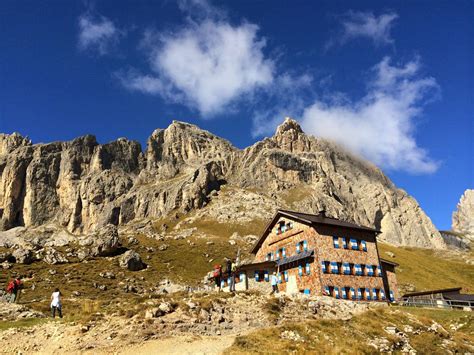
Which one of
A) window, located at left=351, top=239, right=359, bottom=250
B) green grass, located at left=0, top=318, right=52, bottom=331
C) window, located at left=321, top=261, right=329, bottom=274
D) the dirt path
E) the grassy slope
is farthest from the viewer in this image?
window, located at left=351, top=239, right=359, bottom=250

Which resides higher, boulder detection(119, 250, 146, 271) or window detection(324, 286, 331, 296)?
boulder detection(119, 250, 146, 271)

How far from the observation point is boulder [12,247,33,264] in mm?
76438

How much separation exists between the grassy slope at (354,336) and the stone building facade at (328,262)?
10.3 m

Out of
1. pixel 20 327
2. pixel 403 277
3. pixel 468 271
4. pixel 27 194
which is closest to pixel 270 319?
pixel 20 327

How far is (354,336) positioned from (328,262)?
1808 cm

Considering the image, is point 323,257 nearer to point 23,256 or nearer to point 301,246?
point 301,246

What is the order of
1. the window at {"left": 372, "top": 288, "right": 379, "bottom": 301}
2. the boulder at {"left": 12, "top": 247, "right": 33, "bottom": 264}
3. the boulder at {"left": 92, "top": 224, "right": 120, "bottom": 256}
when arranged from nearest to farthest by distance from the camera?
the window at {"left": 372, "top": 288, "right": 379, "bottom": 301}, the boulder at {"left": 12, "top": 247, "right": 33, "bottom": 264}, the boulder at {"left": 92, "top": 224, "right": 120, "bottom": 256}

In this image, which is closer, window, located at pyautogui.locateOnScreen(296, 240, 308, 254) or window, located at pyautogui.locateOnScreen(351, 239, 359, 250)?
window, located at pyautogui.locateOnScreen(296, 240, 308, 254)

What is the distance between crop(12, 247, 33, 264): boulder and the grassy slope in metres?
69.4

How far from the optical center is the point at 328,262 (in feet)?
144

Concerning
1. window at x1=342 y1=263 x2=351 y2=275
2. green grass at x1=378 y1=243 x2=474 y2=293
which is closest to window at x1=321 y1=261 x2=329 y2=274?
window at x1=342 y1=263 x2=351 y2=275

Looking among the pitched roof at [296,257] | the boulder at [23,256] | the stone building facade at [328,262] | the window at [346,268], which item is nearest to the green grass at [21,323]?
the stone building facade at [328,262]

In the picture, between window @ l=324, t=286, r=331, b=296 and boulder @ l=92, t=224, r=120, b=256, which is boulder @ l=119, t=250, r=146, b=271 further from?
window @ l=324, t=286, r=331, b=296

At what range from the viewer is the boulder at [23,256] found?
76438 millimetres
